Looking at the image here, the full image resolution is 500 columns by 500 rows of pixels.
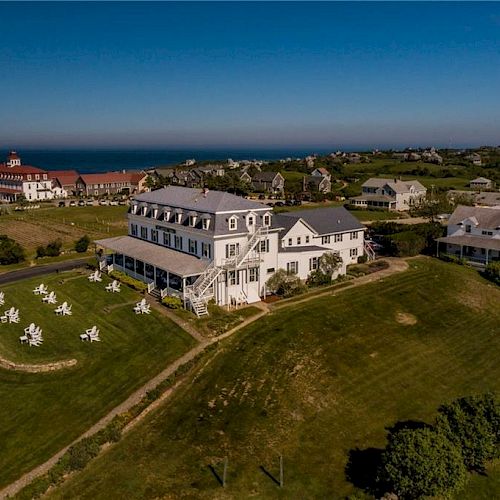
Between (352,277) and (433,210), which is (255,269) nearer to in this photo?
(352,277)

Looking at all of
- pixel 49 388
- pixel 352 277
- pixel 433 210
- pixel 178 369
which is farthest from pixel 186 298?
pixel 433 210

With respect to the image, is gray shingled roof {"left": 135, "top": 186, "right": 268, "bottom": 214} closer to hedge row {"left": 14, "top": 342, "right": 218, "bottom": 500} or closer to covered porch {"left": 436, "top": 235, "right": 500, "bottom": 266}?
hedge row {"left": 14, "top": 342, "right": 218, "bottom": 500}

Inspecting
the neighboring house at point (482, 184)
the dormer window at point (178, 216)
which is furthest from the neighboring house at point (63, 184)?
the neighboring house at point (482, 184)

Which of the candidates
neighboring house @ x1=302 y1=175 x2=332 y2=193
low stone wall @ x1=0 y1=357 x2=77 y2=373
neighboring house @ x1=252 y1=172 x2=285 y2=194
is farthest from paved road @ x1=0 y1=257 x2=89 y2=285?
neighboring house @ x1=252 y1=172 x2=285 y2=194

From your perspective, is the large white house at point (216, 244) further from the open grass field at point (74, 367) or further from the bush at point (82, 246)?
the bush at point (82, 246)

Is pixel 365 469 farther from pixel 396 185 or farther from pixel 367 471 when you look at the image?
pixel 396 185
